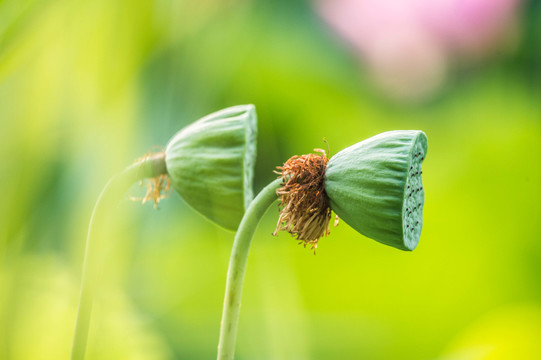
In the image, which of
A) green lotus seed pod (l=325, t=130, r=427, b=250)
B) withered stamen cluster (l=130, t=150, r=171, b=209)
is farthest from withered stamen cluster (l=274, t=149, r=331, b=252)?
withered stamen cluster (l=130, t=150, r=171, b=209)

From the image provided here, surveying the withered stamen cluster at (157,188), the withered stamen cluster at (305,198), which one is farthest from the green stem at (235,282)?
the withered stamen cluster at (157,188)

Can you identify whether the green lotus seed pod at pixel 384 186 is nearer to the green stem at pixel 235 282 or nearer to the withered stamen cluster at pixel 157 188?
the green stem at pixel 235 282

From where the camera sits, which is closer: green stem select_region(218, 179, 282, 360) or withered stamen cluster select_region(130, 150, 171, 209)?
green stem select_region(218, 179, 282, 360)

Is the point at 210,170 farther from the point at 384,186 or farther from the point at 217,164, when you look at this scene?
the point at 384,186

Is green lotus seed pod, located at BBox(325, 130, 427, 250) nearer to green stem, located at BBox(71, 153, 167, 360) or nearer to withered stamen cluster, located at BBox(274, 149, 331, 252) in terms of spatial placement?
withered stamen cluster, located at BBox(274, 149, 331, 252)

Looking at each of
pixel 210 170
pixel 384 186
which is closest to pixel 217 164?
pixel 210 170

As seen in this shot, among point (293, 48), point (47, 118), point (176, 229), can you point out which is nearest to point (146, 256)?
point (176, 229)
